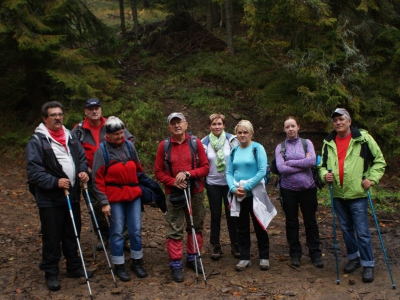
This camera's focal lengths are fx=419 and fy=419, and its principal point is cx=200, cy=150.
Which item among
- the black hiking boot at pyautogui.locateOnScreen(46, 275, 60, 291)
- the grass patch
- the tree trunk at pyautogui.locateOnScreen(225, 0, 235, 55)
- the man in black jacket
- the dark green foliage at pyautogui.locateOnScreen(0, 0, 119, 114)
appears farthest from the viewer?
the grass patch

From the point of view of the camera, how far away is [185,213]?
6.04 m

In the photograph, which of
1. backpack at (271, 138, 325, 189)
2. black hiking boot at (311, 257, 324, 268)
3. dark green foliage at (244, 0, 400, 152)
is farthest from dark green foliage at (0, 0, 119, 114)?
black hiking boot at (311, 257, 324, 268)

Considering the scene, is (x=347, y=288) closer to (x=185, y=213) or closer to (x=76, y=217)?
(x=185, y=213)

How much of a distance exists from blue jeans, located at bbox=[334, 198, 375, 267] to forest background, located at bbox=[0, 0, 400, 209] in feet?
17.9

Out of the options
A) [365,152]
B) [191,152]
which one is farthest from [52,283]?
[365,152]

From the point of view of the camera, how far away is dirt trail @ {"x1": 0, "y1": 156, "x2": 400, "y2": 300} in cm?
538

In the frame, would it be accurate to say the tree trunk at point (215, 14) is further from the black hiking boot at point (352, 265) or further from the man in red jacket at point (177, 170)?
the black hiking boot at point (352, 265)

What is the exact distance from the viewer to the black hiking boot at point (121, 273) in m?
5.73

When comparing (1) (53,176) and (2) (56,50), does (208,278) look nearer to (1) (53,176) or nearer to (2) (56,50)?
(1) (53,176)

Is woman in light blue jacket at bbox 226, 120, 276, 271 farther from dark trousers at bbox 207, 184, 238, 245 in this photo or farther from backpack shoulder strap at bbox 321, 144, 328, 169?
backpack shoulder strap at bbox 321, 144, 328, 169

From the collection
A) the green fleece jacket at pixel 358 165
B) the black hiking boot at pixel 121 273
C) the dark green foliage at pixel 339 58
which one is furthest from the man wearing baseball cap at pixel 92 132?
the dark green foliage at pixel 339 58

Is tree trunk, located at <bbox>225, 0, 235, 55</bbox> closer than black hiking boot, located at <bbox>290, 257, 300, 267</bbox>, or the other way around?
black hiking boot, located at <bbox>290, 257, 300, 267</bbox>

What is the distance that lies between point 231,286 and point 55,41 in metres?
8.04

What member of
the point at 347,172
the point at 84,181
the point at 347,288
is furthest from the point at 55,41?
the point at 347,288
